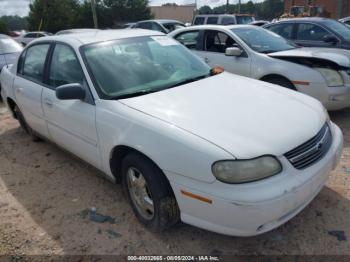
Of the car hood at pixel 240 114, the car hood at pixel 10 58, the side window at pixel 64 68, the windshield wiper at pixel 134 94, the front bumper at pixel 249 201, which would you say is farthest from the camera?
the car hood at pixel 10 58

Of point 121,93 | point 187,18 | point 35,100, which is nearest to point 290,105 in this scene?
point 121,93

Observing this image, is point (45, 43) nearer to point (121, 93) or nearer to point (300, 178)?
point (121, 93)

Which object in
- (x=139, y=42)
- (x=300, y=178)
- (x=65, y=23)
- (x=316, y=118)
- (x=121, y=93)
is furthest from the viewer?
(x=65, y=23)

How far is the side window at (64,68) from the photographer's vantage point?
10.9ft

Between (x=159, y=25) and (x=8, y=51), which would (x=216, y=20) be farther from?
(x=8, y=51)

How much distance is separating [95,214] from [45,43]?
219cm

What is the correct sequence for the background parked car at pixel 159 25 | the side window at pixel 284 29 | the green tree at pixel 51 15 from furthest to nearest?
the green tree at pixel 51 15
the background parked car at pixel 159 25
the side window at pixel 284 29

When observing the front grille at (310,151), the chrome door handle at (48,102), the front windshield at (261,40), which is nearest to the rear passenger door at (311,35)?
the front windshield at (261,40)

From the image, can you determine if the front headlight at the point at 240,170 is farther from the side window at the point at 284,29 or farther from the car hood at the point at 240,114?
the side window at the point at 284,29

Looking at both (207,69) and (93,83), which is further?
(207,69)

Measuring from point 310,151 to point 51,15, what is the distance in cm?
3584

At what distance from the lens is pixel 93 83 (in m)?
3.10

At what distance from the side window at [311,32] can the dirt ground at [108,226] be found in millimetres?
4212

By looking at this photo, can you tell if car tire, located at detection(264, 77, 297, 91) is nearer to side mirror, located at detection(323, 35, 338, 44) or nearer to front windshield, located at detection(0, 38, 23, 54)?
side mirror, located at detection(323, 35, 338, 44)
